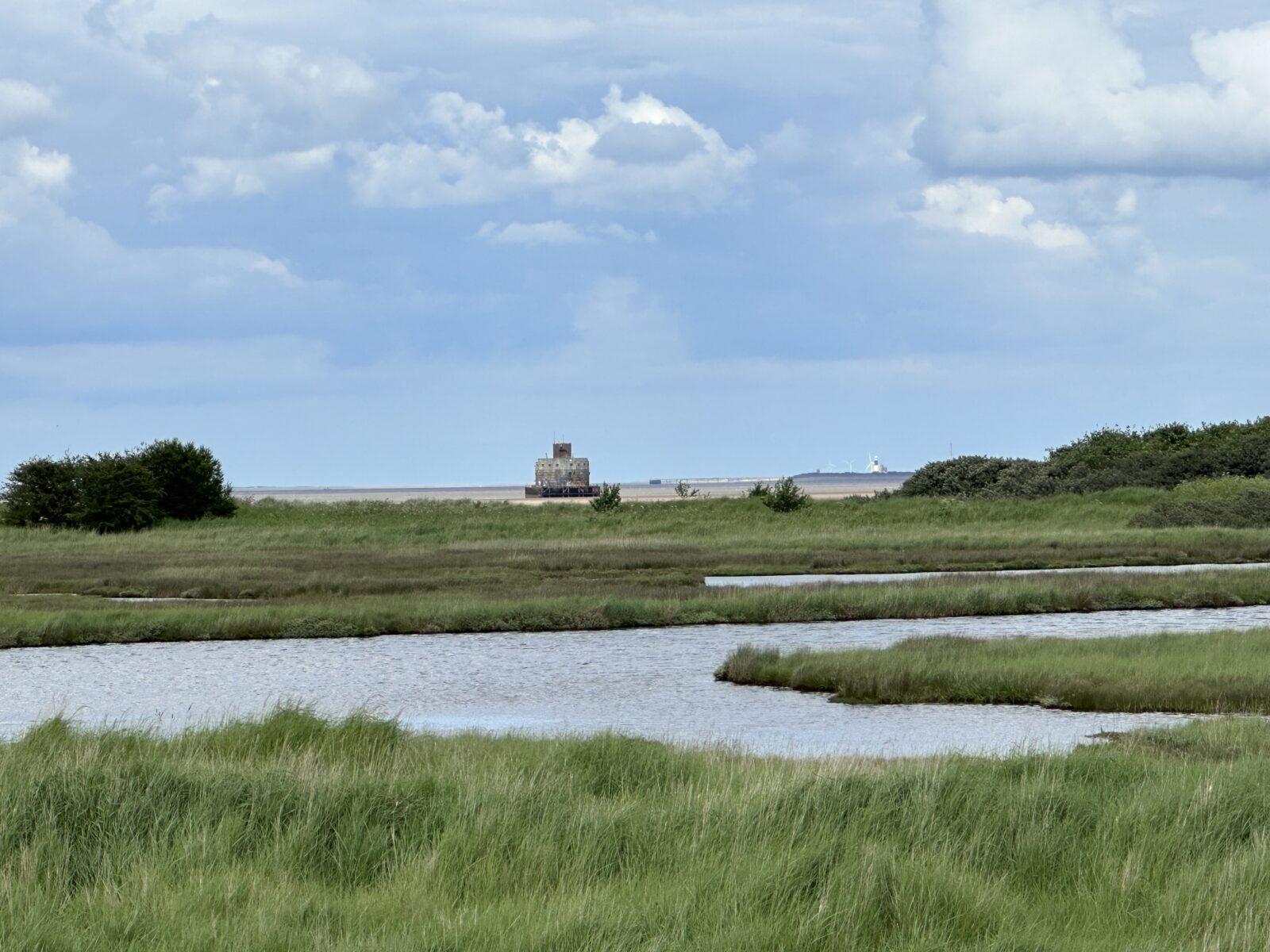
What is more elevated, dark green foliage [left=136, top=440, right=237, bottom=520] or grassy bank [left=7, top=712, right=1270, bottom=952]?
dark green foliage [left=136, top=440, right=237, bottom=520]

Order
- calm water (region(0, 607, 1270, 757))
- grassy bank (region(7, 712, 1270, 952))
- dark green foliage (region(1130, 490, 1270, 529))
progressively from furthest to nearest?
dark green foliage (region(1130, 490, 1270, 529))
calm water (region(0, 607, 1270, 757))
grassy bank (region(7, 712, 1270, 952))

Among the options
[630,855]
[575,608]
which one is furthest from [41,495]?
[630,855]

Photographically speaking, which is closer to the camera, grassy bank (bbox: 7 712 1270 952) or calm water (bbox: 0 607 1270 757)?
grassy bank (bbox: 7 712 1270 952)

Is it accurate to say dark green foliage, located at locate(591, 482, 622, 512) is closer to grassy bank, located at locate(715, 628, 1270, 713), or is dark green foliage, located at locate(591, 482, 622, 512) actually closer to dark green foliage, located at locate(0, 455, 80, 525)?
dark green foliage, located at locate(0, 455, 80, 525)

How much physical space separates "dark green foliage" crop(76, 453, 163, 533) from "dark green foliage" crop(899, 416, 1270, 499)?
4509 cm

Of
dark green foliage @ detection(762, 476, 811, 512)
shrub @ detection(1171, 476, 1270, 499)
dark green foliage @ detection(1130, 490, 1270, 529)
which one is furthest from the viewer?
dark green foliage @ detection(762, 476, 811, 512)

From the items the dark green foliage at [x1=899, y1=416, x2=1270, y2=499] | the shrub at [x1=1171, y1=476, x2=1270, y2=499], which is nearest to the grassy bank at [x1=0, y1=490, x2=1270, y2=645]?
the shrub at [x1=1171, y1=476, x2=1270, y2=499]

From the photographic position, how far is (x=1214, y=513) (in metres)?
54.7

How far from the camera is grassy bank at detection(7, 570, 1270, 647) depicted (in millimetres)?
27297

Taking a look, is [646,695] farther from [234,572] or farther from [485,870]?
[234,572]

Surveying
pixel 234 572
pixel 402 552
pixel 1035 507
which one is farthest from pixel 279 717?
pixel 1035 507

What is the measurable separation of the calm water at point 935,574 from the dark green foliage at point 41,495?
3847 centimetres

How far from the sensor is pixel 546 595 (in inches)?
1281

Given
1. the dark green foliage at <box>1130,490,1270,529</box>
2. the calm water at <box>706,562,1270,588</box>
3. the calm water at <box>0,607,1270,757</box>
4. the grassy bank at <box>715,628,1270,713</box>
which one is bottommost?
the calm water at <box>0,607,1270,757</box>
